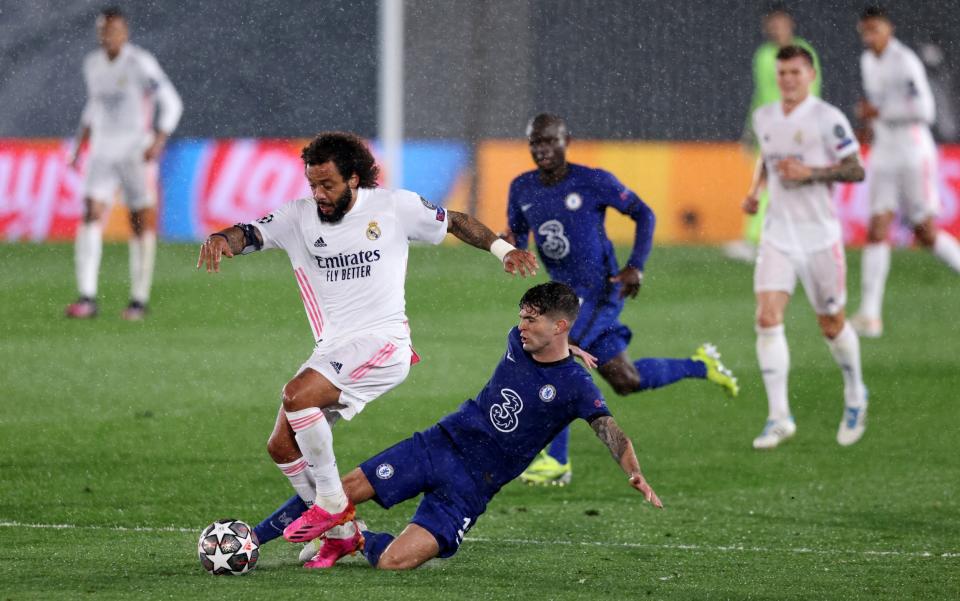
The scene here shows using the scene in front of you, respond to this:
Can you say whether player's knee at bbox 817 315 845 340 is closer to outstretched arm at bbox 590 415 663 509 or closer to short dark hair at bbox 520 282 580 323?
short dark hair at bbox 520 282 580 323

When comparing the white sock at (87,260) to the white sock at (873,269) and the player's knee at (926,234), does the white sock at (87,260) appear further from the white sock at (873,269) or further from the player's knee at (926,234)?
the player's knee at (926,234)

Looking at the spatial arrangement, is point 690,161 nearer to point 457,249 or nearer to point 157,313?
point 457,249

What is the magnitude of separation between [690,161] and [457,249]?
305 cm

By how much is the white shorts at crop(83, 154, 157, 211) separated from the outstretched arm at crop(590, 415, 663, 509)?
29.2 ft

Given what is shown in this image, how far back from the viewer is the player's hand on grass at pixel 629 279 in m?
8.19

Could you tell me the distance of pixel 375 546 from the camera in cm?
602

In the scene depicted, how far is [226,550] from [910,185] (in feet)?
31.3

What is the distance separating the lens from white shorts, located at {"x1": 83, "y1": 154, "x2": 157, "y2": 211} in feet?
45.7

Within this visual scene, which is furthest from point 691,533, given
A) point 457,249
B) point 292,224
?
point 457,249

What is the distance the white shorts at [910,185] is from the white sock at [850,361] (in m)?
4.63

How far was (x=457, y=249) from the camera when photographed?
19.6 m

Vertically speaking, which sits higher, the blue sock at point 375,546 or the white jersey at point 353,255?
the white jersey at point 353,255

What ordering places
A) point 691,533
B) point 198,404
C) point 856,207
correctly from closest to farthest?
point 691,533, point 198,404, point 856,207

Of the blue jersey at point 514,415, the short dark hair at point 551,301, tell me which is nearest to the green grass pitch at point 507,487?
the blue jersey at point 514,415
